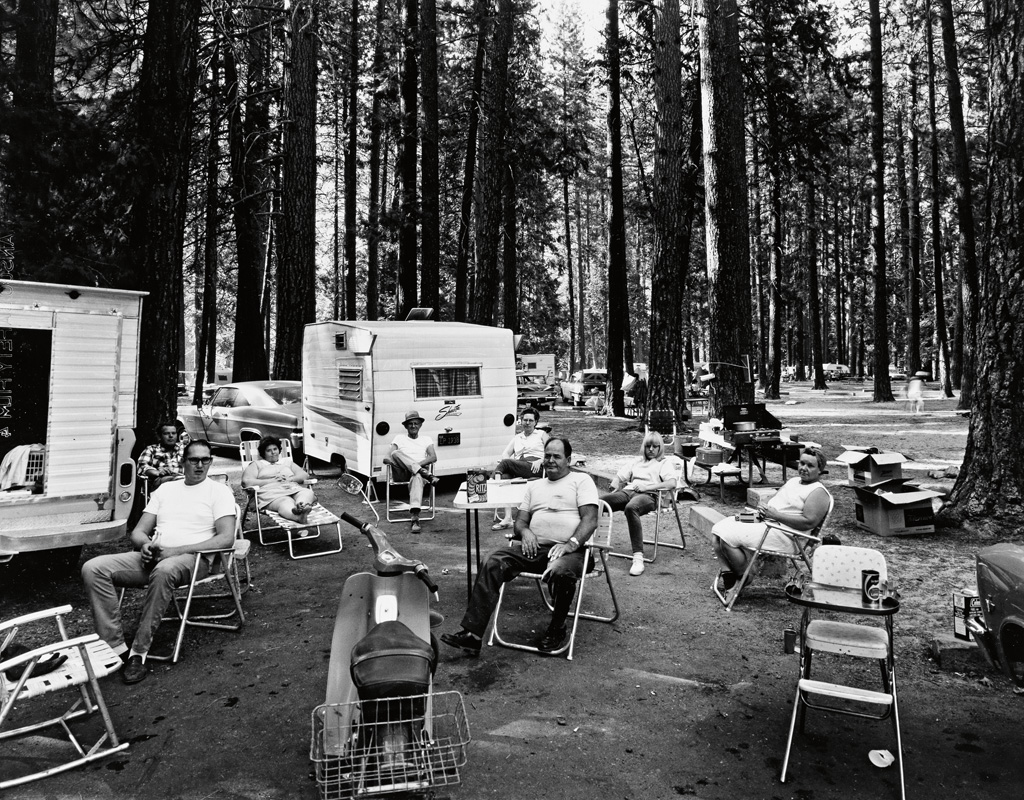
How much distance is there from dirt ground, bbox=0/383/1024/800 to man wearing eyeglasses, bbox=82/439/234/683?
0.26m

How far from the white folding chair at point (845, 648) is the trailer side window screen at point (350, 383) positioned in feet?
A: 22.8

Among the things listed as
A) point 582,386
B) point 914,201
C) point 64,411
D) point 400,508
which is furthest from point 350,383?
point 914,201

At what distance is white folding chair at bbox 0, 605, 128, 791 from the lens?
3.36 meters

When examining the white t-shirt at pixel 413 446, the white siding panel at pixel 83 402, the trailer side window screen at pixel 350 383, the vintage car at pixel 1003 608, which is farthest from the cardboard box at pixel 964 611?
the trailer side window screen at pixel 350 383

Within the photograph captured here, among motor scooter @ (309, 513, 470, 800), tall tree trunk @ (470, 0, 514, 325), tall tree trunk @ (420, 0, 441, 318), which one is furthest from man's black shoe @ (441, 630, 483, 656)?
tall tree trunk @ (420, 0, 441, 318)

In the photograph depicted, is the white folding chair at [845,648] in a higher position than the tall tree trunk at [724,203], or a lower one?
lower

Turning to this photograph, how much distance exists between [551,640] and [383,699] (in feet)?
6.81

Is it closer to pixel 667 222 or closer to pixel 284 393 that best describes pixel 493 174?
pixel 667 222

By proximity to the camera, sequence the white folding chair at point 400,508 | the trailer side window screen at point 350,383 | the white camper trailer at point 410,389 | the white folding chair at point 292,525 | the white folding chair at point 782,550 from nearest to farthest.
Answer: the white folding chair at point 782,550 < the white folding chair at point 292,525 < the white folding chair at point 400,508 < the white camper trailer at point 410,389 < the trailer side window screen at point 350,383

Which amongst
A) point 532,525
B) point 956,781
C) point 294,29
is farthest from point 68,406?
point 294,29

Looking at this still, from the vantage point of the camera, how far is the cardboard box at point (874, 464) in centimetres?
805

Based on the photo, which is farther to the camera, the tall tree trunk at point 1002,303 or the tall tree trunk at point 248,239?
the tall tree trunk at point 248,239

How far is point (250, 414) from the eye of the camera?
530 inches

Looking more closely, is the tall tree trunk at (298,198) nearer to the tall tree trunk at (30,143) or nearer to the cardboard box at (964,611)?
the tall tree trunk at (30,143)
